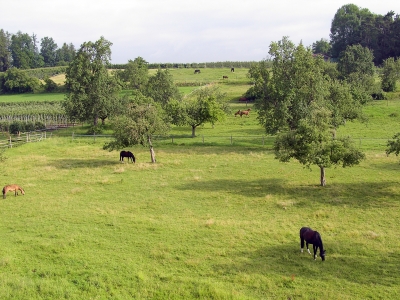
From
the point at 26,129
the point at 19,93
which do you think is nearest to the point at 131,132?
the point at 26,129

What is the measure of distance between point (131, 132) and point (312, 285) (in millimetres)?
21961

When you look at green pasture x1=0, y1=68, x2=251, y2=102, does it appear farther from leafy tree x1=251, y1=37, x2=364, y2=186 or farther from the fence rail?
the fence rail

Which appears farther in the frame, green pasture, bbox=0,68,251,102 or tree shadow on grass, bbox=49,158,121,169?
green pasture, bbox=0,68,251,102

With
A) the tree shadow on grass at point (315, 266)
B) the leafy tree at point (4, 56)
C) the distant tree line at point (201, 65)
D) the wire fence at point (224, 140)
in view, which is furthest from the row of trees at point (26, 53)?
the tree shadow on grass at point (315, 266)

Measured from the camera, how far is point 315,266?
1402cm

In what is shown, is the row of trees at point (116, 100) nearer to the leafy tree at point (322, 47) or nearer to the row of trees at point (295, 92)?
the row of trees at point (295, 92)

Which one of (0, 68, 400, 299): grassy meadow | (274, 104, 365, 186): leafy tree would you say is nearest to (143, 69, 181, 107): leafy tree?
(0, 68, 400, 299): grassy meadow

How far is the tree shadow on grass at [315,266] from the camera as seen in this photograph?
43.1 feet

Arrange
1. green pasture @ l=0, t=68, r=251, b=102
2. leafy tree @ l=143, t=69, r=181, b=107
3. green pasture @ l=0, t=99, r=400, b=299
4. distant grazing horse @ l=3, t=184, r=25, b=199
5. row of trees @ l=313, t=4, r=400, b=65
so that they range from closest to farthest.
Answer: green pasture @ l=0, t=99, r=400, b=299 < distant grazing horse @ l=3, t=184, r=25, b=199 < leafy tree @ l=143, t=69, r=181, b=107 < green pasture @ l=0, t=68, r=251, b=102 < row of trees @ l=313, t=4, r=400, b=65

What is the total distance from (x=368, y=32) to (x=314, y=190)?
8113 cm

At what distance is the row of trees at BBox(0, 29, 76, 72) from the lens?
133250 mm

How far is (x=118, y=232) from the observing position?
17391 mm

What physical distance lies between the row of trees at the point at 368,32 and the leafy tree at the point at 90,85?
61971mm

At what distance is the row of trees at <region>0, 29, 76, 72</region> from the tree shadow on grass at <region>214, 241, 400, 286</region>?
12347cm
